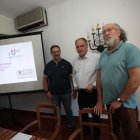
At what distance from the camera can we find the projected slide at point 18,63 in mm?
3275

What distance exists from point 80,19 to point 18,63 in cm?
145

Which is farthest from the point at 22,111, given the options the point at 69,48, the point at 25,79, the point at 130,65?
the point at 130,65

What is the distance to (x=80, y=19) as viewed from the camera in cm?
316

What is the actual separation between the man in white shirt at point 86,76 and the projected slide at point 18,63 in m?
1.13

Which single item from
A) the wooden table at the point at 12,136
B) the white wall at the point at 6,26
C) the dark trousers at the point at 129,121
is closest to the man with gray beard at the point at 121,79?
the dark trousers at the point at 129,121

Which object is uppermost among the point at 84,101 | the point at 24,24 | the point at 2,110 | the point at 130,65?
the point at 24,24

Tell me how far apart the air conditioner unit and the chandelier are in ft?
3.45

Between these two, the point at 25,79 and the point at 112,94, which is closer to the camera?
the point at 112,94

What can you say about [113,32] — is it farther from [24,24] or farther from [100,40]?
[24,24]

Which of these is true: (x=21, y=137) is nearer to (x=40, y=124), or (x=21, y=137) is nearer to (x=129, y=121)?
(x=40, y=124)

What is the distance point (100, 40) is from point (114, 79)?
1.43 meters

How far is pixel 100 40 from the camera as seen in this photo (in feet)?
9.71

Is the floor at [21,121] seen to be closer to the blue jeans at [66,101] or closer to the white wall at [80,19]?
the blue jeans at [66,101]

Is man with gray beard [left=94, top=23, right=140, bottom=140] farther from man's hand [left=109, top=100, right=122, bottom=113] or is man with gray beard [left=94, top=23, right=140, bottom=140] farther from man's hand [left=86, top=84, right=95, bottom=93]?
man's hand [left=86, top=84, right=95, bottom=93]
